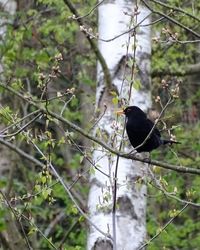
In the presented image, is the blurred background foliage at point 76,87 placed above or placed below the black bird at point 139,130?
above

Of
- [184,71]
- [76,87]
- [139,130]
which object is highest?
[76,87]

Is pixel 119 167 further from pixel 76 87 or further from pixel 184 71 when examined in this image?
pixel 76 87

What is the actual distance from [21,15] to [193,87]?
404cm

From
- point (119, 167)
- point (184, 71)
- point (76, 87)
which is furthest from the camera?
point (76, 87)

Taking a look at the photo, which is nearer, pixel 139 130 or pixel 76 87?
pixel 139 130

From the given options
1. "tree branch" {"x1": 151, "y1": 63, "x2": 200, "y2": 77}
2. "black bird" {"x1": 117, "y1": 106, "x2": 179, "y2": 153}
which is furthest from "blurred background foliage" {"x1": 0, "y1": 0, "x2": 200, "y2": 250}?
"black bird" {"x1": 117, "y1": 106, "x2": 179, "y2": 153}

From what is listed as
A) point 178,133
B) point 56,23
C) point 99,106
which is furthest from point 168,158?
point 99,106

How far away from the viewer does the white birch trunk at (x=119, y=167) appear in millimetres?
4504

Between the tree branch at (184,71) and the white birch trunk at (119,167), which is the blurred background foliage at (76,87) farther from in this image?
the white birch trunk at (119,167)

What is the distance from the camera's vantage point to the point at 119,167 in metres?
4.59

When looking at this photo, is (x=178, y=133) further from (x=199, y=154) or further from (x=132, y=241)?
(x=132, y=241)

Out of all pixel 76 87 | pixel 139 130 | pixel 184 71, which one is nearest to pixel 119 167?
→ pixel 139 130

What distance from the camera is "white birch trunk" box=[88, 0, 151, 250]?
4.50 m

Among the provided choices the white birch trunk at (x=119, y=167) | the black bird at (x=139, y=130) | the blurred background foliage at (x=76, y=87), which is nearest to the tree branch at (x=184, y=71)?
the blurred background foliage at (x=76, y=87)
